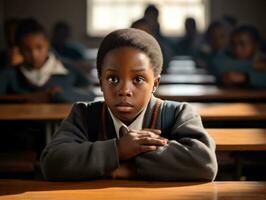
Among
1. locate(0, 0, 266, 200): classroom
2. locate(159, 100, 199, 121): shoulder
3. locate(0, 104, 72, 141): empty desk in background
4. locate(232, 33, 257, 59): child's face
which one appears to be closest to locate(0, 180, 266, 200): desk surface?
locate(0, 0, 266, 200): classroom

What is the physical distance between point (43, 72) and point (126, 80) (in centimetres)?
236

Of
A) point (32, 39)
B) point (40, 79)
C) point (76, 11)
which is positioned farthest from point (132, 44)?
point (76, 11)

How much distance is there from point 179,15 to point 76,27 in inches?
73.4

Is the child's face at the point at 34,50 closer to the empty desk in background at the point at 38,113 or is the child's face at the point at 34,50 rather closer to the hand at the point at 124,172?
the empty desk in background at the point at 38,113

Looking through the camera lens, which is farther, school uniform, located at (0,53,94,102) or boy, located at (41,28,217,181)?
school uniform, located at (0,53,94,102)

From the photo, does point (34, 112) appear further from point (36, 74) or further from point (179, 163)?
point (179, 163)

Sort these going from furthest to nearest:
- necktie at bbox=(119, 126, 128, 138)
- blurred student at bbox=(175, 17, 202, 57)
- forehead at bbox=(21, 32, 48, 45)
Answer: blurred student at bbox=(175, 17, 202, 57), forehead at bbox=(21, 32, 48, 45), necktie at bbox=(119, 126, 128, 138)

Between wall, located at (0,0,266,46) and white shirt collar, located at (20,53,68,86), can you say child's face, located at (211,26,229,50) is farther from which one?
white shirt collar, located at (20,53,68,86)

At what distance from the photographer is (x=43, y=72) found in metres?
3.76

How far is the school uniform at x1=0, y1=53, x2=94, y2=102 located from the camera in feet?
11.7

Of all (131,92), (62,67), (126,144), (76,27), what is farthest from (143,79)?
(76,27)

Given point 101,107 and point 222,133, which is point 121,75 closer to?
point 101,107

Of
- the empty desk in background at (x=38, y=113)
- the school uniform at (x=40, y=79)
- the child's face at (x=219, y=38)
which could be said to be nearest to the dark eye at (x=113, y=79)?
the empty desk in background at (x=38, y=113)

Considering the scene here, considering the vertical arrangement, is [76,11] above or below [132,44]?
below
